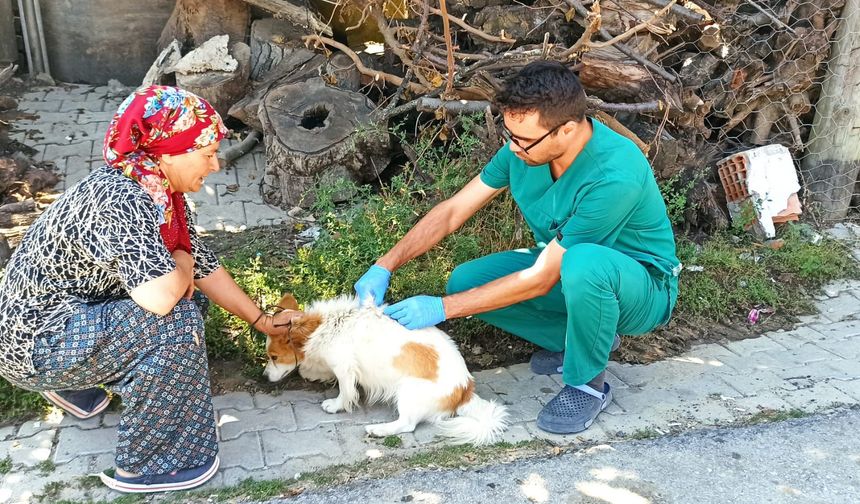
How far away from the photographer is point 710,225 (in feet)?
17.8

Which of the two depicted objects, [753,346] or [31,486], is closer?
[31,486]

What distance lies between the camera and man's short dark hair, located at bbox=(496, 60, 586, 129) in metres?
3.03

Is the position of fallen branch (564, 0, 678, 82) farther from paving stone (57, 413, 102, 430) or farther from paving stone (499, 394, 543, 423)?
paving stone (57, 413, 102, 430)

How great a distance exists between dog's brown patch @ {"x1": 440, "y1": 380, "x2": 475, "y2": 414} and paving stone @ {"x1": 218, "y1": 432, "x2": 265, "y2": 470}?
816 millimetres

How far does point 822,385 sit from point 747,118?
8.34 ft

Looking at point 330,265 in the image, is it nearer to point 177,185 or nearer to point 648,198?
point 177,185

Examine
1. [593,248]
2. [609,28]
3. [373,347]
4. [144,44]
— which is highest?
[609,28]

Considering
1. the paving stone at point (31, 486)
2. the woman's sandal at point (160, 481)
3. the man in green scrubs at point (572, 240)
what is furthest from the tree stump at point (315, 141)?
the paving stone at point (31, 486)

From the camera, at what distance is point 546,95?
9.90 feet

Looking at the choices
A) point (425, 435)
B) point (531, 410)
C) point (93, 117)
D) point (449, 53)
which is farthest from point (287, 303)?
point (93, 117)

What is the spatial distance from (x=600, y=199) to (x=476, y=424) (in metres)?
1.11

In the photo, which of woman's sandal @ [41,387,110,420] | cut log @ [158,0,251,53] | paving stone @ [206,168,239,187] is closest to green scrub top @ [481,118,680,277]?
woman's sandal @ [41,387,110,420]

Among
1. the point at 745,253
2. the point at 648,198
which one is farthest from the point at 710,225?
the point at 648,198

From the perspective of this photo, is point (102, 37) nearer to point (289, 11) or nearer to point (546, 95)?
point (289, 11)
